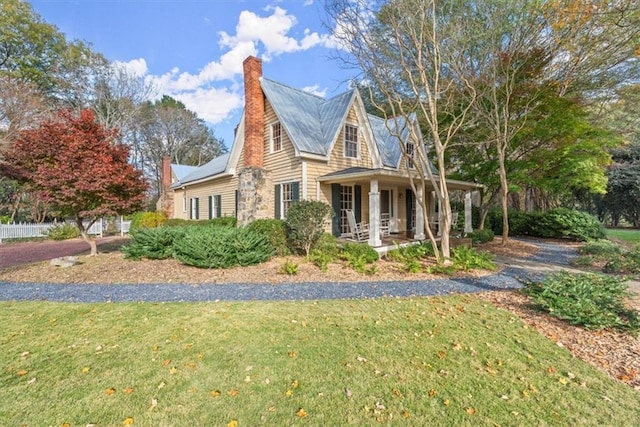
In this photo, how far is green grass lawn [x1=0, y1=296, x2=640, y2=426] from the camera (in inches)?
96.4

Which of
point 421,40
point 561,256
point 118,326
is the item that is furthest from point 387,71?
point 118,326

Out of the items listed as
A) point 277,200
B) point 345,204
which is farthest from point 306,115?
point 345,204

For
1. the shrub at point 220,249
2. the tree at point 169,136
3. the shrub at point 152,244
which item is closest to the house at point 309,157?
the shrub at point 152,244

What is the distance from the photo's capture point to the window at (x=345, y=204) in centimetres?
1266

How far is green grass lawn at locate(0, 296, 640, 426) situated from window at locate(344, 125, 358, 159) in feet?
30.6

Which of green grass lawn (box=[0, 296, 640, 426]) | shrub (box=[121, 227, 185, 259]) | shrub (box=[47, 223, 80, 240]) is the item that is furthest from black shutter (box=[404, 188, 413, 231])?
shrub (box=[47, 223, 80, 240])

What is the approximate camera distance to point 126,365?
3162 millimetres

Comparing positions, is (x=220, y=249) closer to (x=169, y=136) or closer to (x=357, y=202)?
(x=357, y=202)

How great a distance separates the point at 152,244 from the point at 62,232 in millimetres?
13283

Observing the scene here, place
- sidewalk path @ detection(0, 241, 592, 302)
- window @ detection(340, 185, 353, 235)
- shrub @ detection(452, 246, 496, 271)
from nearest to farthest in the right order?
sidewalk path @ detection(0, 241, 592, 302), shrub @ detection(452, 246, 496, 271), window @ detection(340, 185, 353, 235)

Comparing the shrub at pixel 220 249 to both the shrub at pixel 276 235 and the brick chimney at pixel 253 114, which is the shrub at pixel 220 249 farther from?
the brick chimney at pixel 253 114

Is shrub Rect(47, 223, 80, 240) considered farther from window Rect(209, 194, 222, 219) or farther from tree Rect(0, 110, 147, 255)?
tree Rect(0, 110, 147, 255)

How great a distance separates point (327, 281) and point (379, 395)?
4.18 metres

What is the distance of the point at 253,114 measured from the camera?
12.6 meters
